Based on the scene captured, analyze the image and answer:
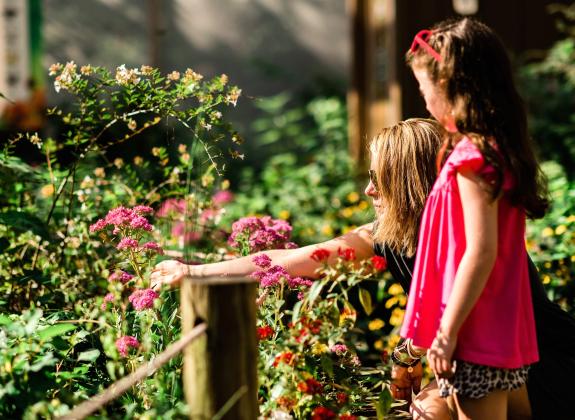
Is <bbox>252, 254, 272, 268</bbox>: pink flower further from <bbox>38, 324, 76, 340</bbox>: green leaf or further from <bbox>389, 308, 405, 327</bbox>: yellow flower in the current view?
<bbox>389, 308, 405, 327</bbox>: yellow flower

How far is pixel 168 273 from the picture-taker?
268 cm

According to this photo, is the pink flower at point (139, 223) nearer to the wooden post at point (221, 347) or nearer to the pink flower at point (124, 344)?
the pink flower at point (124, 344)


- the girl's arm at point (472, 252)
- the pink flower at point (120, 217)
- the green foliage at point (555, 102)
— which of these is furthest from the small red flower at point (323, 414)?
the green foliage at point (555, 102)

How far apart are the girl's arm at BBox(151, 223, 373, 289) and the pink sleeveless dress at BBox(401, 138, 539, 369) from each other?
0.59 meters

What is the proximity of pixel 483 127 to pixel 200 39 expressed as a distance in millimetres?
7319

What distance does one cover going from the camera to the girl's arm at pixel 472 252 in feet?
6.50

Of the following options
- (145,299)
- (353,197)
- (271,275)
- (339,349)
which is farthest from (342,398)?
(353,197)

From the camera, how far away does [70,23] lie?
28.9 feet

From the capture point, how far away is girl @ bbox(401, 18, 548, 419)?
6.57 feet

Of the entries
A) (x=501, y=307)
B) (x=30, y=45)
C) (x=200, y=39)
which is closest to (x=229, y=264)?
(x=501, y=307)

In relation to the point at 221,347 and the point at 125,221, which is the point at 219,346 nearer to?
the point at 221,347

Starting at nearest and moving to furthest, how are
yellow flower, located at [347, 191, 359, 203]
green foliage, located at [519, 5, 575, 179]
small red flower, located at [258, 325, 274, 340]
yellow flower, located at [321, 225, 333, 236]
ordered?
small red flower, located at [258, 325, 274, 340] → yellow flower, located at [321, 225, 333, 236] → yellow flower, located at [347, 191, 359, 203] → green foliage, located at [519, 5, 575, 179]

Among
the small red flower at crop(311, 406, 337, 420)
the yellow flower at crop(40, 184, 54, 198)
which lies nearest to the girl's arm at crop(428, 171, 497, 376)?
the small red flower at crop(311, 406, 337, 420)

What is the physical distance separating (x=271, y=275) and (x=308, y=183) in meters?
3.73
